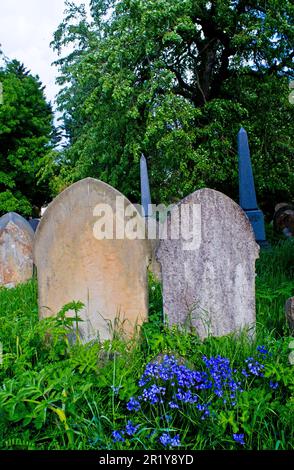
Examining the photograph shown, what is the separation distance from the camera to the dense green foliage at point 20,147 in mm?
19359

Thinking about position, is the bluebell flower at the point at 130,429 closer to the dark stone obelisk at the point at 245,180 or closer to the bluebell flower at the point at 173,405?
the bluebell flower at the point at 173,405

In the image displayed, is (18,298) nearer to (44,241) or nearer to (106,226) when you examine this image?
(44,241)

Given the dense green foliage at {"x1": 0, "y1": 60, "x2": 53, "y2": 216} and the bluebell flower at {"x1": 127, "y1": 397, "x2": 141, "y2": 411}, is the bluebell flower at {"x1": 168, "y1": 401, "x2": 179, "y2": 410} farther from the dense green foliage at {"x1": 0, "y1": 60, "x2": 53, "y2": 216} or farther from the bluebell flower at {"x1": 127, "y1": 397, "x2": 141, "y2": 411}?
the dense green foliage at {"x1": 0, "y1": 60, "x2": 53, "y2": 216}

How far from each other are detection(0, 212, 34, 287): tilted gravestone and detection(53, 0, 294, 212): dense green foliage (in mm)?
3998

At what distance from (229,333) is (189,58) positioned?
1004cm

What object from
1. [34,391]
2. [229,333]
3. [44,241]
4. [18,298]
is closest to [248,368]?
[229,333]

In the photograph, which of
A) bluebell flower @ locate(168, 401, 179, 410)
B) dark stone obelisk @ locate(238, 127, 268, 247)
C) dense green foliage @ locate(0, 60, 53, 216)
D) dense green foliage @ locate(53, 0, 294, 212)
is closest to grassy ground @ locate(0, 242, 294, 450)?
bluebell flower @ locate(168, 401, 179, 410)

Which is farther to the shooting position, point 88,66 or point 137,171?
point 137,171

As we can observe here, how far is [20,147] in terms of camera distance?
20.4m

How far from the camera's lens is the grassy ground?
206 centimetres

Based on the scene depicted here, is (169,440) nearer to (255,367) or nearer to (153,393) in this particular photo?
(153,393)

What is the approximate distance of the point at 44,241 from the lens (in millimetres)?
3188

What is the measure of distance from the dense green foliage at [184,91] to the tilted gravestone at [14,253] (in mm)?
3998

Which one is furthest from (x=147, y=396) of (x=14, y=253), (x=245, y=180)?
(x=245, y=180)
